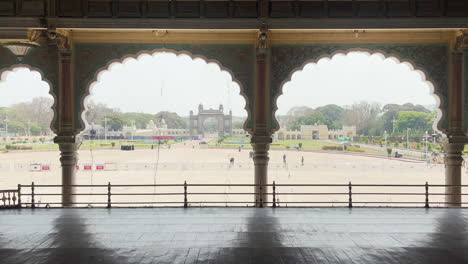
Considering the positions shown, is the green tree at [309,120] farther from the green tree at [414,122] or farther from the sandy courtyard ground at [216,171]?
the green tree at [414,122]

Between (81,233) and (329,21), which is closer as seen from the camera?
(81,233)

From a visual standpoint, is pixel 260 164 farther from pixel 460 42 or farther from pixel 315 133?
pixel 315 133

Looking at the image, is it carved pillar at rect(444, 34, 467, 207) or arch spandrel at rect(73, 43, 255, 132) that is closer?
carved pillar at rect(444, 34, 467, 207)

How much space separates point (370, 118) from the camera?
46.6 meters

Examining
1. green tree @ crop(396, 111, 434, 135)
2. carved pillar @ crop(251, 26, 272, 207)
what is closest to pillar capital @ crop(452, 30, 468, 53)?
carved pillar @ crop(251, 26, 272, 207)

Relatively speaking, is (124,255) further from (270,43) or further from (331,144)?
(331,144)

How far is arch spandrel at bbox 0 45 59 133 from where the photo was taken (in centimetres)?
736

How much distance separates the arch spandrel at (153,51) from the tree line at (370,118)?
99.6 feet

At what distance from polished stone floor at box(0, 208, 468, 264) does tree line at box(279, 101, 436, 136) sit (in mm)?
30999

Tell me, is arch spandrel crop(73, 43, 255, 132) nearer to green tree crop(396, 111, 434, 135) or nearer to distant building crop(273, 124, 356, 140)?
green tree crop(396, 111, 434, 135)

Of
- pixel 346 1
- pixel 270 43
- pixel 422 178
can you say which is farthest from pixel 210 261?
pixel 422 178

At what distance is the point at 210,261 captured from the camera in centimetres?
404

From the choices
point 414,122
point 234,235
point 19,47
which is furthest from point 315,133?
point 234,235

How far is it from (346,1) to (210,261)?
17.1ft
